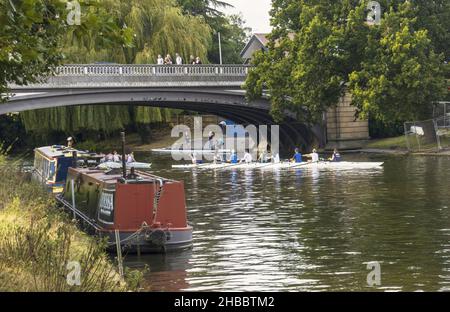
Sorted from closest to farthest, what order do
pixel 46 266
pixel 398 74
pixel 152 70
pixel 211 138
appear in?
pixel 46 266
pixel 398 74
pixel 152 70
pixel 211 138

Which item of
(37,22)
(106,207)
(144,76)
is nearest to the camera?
(37,22)

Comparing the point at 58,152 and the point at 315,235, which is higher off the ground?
the point at 58,152

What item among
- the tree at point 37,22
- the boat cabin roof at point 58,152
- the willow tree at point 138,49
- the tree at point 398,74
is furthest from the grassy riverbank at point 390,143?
the tree at point 37,22

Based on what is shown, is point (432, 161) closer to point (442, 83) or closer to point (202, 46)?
point (442, 83)

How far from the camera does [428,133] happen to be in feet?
198

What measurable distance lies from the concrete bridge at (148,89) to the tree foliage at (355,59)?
2.28m

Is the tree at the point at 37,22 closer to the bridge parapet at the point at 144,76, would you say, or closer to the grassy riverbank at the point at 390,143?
the bridge parapet at the point at 144,76

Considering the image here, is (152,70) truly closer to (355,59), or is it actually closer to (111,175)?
(355,59)

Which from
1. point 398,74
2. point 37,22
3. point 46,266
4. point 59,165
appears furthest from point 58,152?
point 398,74

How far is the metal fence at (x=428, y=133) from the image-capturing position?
5944 cm

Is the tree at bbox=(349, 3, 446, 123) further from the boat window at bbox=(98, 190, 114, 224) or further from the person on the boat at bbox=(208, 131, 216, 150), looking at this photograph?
the boat window at bbox=(98, 190, 114, 224)

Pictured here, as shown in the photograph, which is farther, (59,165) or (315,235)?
(59,165)

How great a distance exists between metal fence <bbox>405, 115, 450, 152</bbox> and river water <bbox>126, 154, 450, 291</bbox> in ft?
41.5

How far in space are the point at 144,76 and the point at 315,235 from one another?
36.8m
